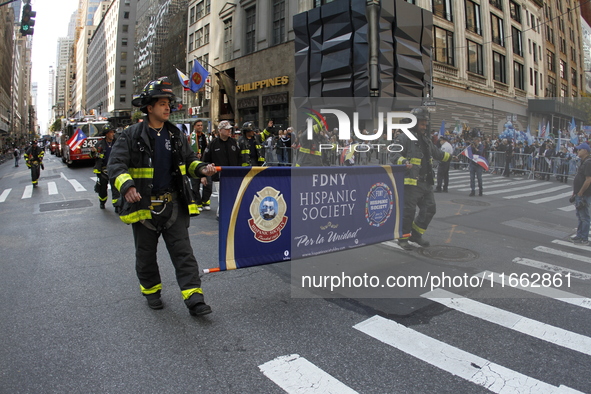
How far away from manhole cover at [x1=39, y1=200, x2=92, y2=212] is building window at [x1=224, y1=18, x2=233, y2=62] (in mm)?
29907

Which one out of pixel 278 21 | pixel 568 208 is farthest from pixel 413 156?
pixel 278 21

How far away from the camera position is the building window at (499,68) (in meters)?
29.2

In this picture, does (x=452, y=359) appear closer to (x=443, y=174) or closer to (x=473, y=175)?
(x=473, y=175)

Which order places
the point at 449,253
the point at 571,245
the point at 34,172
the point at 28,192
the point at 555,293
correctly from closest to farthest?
the point at 555,293, the point at 449,253, the point at 571,245, the point at 28,192, the point at 34,172

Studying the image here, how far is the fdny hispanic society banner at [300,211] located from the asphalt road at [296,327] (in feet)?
1.59

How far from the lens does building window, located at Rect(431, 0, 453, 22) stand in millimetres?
27861

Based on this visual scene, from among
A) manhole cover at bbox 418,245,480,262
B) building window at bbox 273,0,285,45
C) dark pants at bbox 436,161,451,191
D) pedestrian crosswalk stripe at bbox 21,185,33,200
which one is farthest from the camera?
building window at bbox 273,0,285,45

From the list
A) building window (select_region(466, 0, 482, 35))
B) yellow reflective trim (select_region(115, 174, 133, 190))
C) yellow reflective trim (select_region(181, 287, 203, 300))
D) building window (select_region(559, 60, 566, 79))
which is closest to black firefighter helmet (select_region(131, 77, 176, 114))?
yellow reflective trim (select_region(115, 174, 133, 190))

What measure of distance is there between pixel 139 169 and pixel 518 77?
31907mm

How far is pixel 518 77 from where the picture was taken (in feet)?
97.9

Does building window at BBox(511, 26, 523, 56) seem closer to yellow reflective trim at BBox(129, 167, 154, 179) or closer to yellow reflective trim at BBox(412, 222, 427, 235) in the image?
yellow reflective trim at BBox(412, 222, 427, 235)

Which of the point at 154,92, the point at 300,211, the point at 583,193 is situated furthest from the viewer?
the point at 583,193

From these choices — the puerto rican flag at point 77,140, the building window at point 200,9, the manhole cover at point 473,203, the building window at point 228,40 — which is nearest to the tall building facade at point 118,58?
the building window at point 200,9

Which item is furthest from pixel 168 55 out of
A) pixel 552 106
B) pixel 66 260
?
pixel 66 260
